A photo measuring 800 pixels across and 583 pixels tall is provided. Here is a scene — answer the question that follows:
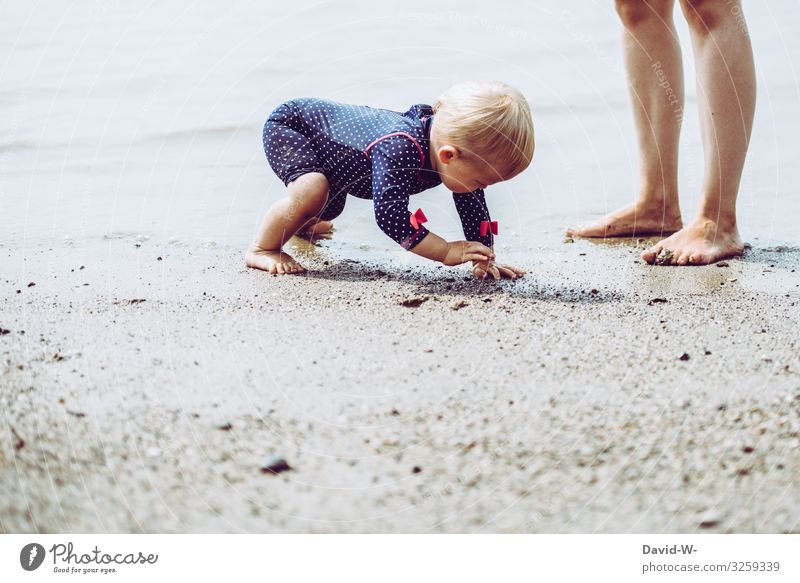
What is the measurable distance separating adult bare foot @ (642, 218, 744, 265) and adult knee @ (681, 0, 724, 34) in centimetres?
67

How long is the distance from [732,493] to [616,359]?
1.99 ft

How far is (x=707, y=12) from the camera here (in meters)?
3.05

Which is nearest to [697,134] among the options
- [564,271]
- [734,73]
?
[734,73]

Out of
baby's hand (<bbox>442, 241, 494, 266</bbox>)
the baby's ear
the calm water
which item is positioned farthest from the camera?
the calm water

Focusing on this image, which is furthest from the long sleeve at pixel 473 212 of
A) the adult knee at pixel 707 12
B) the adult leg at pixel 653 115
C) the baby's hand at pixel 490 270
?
the adult knee at pixel 707 12

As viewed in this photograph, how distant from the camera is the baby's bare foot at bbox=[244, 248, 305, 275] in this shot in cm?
306

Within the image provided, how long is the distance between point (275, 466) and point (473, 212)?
155 cm

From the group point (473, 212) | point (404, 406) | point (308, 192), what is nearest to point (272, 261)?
point (308, 192)

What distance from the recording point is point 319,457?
1.73 m

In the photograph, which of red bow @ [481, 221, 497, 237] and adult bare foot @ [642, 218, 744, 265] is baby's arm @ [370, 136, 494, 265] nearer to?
red bow @ [481, 221, 497, 237]

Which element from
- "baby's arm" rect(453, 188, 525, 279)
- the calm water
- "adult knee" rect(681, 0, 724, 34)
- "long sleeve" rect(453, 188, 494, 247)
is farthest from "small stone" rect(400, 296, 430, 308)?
"adult knee" rect(681, 0, 724, 34)

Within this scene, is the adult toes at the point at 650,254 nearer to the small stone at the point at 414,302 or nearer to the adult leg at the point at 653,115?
the adult leg at the point at 653,115

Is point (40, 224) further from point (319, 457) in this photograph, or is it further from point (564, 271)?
point (319, 457)

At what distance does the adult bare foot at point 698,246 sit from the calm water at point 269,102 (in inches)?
13.2
